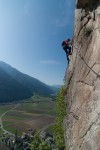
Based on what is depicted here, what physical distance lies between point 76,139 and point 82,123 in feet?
7.64

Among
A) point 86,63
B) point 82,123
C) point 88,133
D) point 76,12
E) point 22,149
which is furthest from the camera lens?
point 22,149

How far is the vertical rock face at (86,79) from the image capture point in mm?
21391

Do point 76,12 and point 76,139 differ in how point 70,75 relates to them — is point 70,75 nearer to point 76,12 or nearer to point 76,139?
point 76,12

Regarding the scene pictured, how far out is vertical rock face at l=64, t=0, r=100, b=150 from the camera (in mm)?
21391

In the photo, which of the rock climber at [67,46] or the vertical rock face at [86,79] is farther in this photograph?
the rock climber at [67,46]

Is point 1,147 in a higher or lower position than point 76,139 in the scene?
lower

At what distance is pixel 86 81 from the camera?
24.9 meters

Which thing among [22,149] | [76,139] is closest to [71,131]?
[76,139]

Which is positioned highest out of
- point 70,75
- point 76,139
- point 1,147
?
point 70,75

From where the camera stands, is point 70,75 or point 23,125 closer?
point 70,75

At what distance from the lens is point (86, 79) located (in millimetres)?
24953

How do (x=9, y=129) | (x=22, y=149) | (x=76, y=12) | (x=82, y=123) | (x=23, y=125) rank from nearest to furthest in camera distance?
(x=82, y=123) < (x=76, y=12) < (x=22, y=149) < (x=9, y=129) < (x=23, y=125)

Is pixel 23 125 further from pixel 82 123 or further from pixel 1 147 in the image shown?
pixel 82 123

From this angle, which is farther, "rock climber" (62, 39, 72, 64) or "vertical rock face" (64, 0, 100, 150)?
"rock climber" (62, 39, 72, 64)
